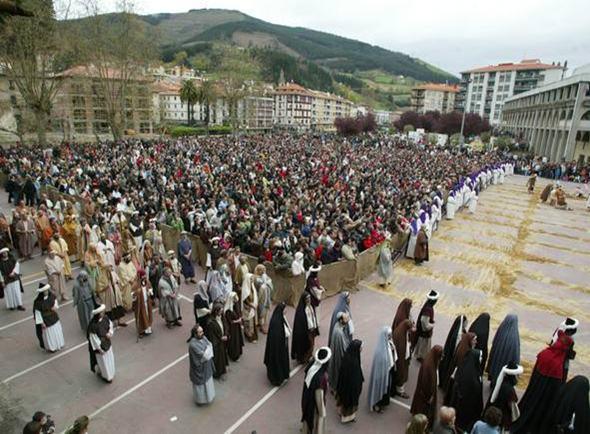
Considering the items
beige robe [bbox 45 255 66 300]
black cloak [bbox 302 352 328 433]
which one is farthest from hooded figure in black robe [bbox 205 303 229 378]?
beige robe [bbox 45 255 66 300]

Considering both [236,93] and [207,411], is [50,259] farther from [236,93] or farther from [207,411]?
[236,93]

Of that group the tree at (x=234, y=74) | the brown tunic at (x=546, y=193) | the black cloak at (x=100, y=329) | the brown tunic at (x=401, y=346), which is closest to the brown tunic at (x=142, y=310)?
the black cloak at (x=100, y=329)

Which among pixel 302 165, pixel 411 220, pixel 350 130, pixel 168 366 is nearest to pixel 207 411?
pixel 168 366

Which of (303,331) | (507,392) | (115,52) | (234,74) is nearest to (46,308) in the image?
(303,331)

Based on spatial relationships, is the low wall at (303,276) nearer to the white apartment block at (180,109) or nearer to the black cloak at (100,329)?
the black cloak at (100,329)

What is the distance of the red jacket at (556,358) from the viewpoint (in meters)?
4.90

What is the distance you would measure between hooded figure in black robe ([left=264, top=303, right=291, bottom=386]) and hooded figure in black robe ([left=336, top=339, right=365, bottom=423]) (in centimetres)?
108

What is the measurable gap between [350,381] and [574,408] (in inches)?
106

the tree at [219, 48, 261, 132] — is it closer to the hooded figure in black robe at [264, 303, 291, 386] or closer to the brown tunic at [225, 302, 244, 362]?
the brown tunic at [225, 302, 244, 362]

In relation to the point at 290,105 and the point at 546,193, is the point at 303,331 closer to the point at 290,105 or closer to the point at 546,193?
the point at 546,193

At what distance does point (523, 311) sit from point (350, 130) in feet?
141

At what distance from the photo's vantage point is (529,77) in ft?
255

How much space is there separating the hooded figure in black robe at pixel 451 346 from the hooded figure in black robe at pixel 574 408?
145cm

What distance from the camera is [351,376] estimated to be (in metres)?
5.08
